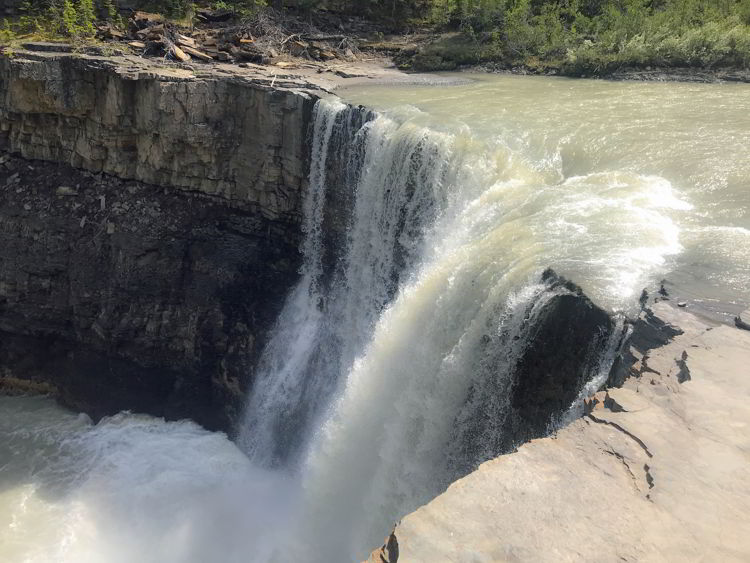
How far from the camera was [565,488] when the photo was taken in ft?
12.5

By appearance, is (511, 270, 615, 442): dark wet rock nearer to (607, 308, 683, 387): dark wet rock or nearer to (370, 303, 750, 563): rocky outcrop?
(607, 308, 683, 387): dark wet rock

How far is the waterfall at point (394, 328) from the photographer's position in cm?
656

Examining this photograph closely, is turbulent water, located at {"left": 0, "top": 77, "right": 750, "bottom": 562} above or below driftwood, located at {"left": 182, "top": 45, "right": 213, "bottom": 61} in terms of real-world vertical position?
Result: below

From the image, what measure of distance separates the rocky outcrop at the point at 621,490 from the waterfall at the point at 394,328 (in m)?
1.15

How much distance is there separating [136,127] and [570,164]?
8.72 m

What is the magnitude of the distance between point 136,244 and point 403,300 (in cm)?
729

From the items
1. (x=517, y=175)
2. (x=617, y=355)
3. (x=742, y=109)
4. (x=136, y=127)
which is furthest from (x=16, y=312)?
(x=742, y=109)

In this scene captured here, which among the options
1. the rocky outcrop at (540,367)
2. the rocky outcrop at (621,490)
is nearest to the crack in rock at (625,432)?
Answer: the rocky outcrop at (621,490)

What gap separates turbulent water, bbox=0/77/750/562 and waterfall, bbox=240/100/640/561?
0.10 ft

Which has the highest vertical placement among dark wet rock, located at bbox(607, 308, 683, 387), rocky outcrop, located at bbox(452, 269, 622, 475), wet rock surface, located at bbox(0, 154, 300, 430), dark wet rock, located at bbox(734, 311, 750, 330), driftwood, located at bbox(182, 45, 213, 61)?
driftwood, located at bbox(182, 45, 213, 61)

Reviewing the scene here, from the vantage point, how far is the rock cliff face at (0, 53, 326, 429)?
41.6ft

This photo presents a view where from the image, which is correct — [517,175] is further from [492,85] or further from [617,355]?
[492,85]

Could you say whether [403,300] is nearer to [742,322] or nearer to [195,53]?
[742,322]

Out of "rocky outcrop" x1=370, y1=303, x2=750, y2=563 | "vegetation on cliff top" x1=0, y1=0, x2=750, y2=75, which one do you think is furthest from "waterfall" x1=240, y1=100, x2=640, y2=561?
"vegetation on cliff top" x1=0, y1=0, x2=750, y2=75
